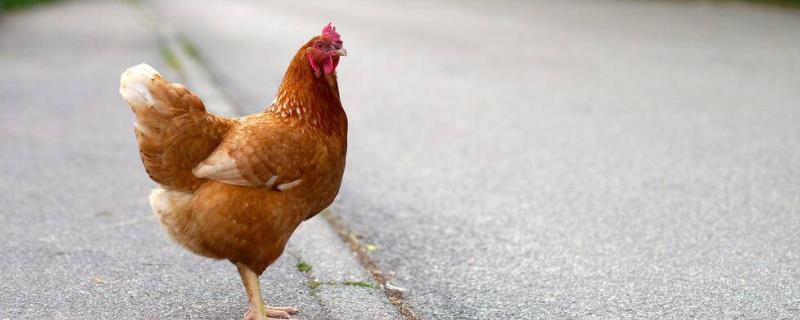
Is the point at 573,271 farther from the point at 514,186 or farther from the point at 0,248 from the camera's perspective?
the point at 0,248

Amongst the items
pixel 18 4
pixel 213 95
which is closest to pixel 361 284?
pixel 213 95

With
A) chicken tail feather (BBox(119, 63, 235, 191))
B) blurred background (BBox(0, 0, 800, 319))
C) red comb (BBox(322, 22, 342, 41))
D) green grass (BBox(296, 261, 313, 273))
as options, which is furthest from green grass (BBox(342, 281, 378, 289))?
red comb (BBox(322, 22, 342, 41))

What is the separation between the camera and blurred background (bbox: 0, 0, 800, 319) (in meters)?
4.04

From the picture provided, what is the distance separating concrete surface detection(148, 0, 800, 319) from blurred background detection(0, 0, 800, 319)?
0.07 feet

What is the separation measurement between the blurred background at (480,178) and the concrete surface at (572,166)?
0.02 meters

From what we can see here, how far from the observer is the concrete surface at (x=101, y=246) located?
3836 millimetres

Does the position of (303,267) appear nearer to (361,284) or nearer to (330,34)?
(361,284)

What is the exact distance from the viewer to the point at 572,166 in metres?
6.44

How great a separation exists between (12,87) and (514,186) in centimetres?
512

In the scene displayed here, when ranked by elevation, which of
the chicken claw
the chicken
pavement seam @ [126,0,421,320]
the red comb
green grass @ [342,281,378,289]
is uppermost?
the red comb

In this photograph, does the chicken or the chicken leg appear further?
the chicken leg

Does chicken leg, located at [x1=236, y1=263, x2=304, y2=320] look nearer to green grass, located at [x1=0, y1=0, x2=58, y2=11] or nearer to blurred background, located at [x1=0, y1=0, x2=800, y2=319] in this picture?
blurred background, located at [x1=0, y1=0, x2=800, y2=319]

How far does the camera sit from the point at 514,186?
5922 mm

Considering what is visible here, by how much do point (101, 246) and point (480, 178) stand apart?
245cm
